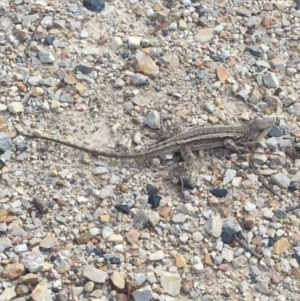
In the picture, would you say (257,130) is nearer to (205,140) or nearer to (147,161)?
(205,140)

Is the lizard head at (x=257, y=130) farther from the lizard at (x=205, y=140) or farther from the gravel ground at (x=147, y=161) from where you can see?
the gravel ground at (x=147, y=161)

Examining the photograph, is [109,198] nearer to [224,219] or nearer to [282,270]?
[224,219]

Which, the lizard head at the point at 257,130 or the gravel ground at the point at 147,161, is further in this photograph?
the lizard head at the point at 257,130

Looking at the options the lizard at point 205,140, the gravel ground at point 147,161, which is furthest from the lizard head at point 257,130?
the gravel ground at point 147,161

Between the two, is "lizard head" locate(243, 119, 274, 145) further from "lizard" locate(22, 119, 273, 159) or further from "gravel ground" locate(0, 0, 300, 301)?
"gravel ground" locate(0, 0, 300, 301)

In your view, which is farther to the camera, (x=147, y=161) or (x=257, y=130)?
(x=257, y=130)

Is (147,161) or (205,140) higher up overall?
(205,140)

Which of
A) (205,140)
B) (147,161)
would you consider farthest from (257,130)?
(147,161)
